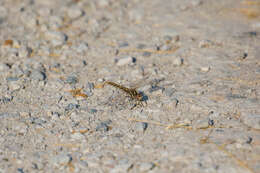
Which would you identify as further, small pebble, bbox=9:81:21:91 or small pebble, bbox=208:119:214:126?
small pebble, bbox=9:81:21:91

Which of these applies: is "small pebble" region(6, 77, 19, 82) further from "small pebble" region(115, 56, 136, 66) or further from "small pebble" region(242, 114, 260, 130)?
"small pebble" region(242, 114, 260, 130)

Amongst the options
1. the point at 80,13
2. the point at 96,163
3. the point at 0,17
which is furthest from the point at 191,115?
the point at 0,17

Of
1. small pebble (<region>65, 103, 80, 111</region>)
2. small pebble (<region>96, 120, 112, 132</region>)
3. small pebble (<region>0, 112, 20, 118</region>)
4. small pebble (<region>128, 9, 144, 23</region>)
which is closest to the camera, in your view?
small pebble (<region>96, 120, 112, 132</region>)

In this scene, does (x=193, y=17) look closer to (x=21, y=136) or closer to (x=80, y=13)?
(x=80, y=13)

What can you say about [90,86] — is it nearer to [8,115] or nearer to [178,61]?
[8,115]

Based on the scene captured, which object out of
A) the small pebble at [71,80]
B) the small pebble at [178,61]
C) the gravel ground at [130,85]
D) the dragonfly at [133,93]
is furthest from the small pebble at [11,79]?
the small pebble at [178,61]

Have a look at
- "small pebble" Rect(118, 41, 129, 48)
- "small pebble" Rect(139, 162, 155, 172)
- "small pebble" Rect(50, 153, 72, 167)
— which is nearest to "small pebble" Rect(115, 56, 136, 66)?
"small pebble" Rect(118, 41, 129, 48)

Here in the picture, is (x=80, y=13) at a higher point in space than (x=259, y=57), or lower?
higher
